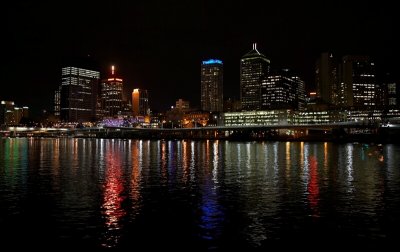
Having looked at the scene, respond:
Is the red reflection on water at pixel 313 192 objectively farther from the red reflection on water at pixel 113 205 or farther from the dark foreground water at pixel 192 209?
the red reflection on water at pixel 113 205

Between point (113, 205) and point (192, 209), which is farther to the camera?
point (113, 205)

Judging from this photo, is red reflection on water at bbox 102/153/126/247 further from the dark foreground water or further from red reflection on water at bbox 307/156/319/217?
red reflection on water at bbox 307/156/319/217

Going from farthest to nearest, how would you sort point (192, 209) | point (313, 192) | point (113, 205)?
1. point (313, 192)
2. point (113, 205)
3. point (192, 209)

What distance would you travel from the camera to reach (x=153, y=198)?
30391 mm

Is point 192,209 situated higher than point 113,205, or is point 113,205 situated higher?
point 113,205

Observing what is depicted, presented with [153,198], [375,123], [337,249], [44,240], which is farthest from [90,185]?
[375,123]

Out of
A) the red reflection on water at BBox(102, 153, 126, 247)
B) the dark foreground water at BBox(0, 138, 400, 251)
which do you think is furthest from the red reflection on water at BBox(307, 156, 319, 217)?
the red reflection on water at BBox(102, 153, 126, 247)

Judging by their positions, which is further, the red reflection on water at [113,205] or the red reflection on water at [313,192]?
the red reflection on water at [313,192]

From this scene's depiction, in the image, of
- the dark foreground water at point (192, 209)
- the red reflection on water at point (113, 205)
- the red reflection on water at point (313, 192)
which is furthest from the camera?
the red reflection on water at point (313, 192)

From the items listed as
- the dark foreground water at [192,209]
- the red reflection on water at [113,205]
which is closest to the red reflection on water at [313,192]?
the dark foreground water at [192,209]

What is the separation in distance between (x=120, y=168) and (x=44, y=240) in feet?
104

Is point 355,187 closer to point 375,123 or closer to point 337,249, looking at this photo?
point 337,249

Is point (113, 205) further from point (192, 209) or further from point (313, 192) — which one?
point (313, 192)

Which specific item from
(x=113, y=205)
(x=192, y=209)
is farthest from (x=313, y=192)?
(x=113, y=205)
